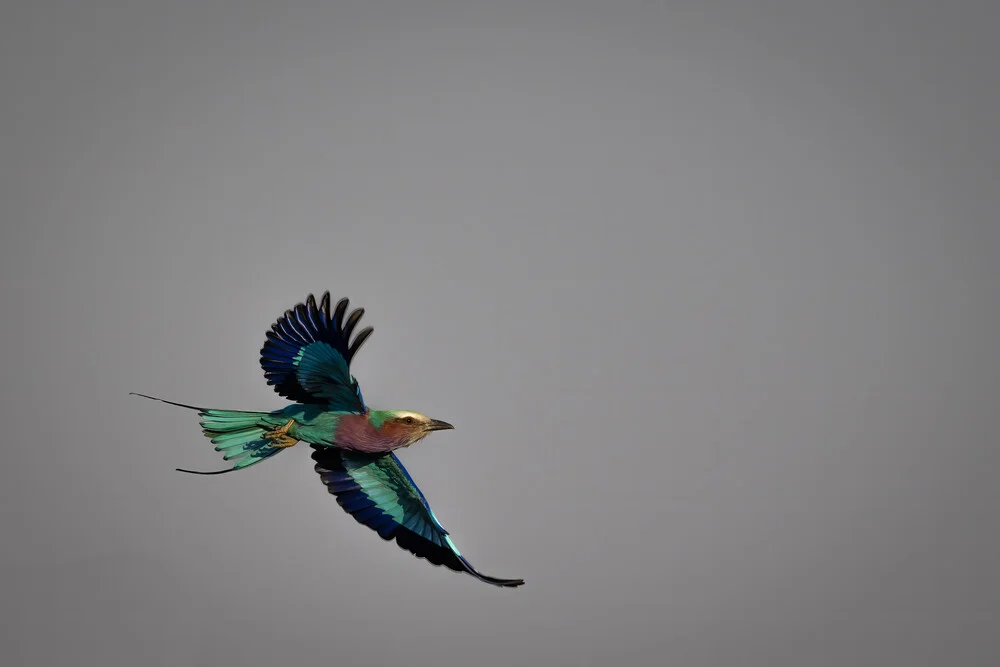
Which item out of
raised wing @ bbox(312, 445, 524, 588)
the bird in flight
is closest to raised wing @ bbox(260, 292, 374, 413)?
the bird in flight

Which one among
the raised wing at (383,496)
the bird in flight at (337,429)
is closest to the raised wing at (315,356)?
the bird in flight at (337,429)

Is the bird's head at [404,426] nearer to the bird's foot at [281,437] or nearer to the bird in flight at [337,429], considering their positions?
the bird in flight at [337,429]

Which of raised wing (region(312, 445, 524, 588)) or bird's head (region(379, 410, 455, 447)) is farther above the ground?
bird's head (region(379, 410, 455, 447))

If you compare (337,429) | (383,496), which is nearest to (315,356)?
(337,429)

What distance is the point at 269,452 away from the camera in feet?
5.69

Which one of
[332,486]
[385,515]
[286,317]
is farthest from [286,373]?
[385,515]

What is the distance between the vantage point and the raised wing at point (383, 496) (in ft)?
5.78

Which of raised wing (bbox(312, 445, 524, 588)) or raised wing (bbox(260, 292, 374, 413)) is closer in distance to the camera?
raised wing (bbox(260, 292, 374, 413))

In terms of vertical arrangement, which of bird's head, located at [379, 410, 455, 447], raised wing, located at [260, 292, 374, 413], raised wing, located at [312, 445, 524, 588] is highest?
raised wing, located at [260, 292, 374, 413]

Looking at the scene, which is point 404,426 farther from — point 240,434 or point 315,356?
point 240,434

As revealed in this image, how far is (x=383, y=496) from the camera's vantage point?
180 centimetres

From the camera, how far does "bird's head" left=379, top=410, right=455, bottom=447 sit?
1.67 meters

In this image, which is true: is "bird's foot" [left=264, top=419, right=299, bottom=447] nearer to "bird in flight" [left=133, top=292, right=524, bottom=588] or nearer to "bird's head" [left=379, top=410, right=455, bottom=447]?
"bird in flight" [left=133, top=292, right=524, bottom=588]

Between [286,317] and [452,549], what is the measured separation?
0.60 meters
